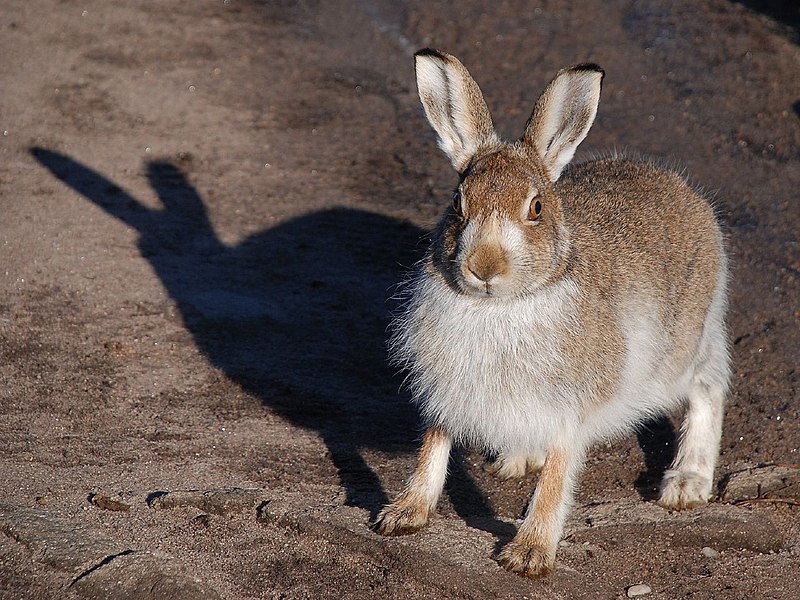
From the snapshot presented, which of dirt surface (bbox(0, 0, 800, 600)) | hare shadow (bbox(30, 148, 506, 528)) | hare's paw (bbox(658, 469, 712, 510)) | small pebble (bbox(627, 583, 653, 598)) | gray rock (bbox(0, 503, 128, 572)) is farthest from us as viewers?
hare shadow (bbox(30, 148, 506, 528))

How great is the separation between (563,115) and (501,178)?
531 millimetres

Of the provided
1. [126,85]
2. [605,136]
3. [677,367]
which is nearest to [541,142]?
[677,367]

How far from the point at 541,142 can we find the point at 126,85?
6.14 m

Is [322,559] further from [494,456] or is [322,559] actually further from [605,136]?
[605,136]

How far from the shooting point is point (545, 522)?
4.54 m

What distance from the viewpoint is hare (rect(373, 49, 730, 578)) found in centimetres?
434

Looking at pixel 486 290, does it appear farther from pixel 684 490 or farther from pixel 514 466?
pixel 684 490

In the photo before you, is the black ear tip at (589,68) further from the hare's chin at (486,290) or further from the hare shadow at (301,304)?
the hare shadow at (301,304)

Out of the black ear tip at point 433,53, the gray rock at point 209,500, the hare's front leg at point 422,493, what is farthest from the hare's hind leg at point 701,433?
the black ear tip at point 433,53

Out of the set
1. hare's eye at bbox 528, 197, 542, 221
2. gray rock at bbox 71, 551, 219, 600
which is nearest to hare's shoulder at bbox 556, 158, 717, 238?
hare's eye at bbox 528, 197, 542, 221

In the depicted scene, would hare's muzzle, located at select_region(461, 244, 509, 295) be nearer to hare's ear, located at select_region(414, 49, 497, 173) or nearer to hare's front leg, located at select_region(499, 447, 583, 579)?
hare's ear, located at select_region(414, 49, 497, 173)

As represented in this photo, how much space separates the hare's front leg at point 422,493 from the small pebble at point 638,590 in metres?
0.93

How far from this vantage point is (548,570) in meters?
4.47

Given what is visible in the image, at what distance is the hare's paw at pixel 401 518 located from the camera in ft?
15.3
